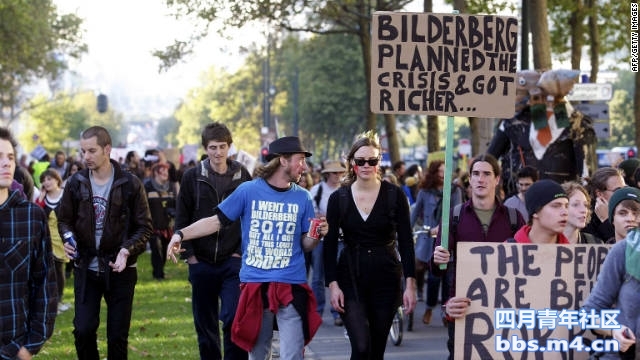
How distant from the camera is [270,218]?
25.1 ft

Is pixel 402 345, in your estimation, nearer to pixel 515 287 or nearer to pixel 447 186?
pixel 447 186

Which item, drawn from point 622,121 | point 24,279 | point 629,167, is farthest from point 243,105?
point 24,279

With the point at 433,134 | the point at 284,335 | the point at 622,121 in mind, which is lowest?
the point at 284,335

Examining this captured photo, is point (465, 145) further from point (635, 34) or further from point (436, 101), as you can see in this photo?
point (436, 101)

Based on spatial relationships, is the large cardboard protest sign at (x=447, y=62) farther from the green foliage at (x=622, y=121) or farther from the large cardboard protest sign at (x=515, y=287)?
the green foliage at (x=622, y=121)

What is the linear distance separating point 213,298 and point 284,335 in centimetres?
174

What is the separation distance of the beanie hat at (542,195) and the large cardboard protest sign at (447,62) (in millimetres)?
535

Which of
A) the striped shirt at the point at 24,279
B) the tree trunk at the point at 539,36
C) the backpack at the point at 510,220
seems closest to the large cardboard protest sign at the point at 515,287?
the backpack at the point at 510,220

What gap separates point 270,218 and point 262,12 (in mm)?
21978

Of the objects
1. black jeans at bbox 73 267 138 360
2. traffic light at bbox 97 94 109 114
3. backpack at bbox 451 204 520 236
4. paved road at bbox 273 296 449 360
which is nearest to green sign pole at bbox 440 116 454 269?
backpack at bbox 451 204 520 236

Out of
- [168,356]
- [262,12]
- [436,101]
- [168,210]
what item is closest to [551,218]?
[436,101]

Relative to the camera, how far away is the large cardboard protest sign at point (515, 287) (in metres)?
6.28

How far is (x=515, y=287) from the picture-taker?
21.0 feet

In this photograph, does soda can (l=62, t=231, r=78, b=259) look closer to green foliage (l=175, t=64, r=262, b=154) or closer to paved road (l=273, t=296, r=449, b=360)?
paved road (l=273, t=296, r=449, b=360)
